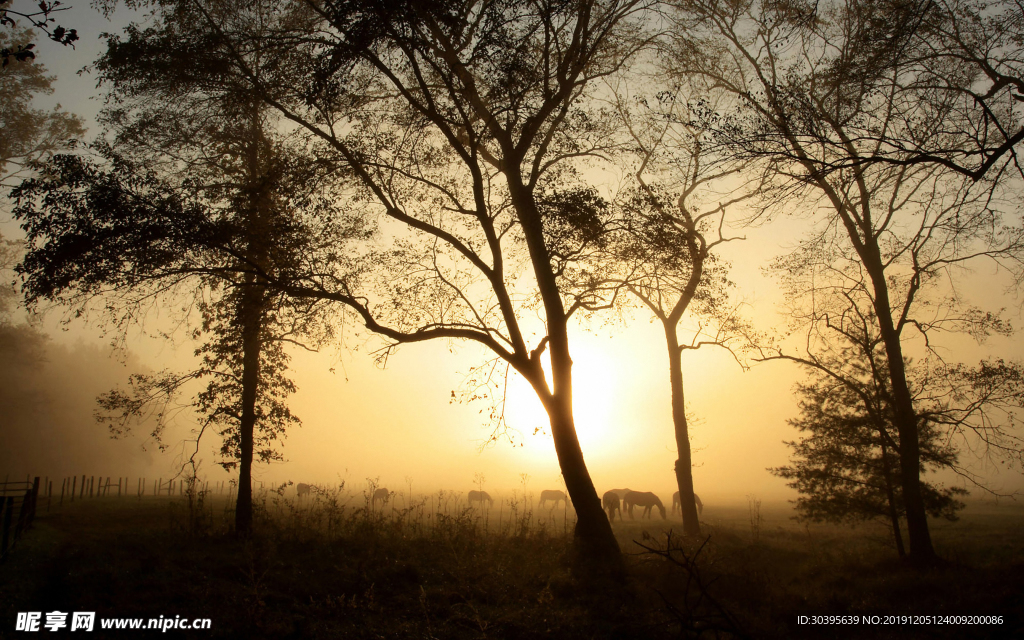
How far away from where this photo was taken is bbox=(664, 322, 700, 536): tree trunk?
1698cm

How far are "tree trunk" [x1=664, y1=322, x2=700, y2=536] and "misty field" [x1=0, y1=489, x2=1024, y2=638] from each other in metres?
3.90

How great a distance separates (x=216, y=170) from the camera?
14398 mm

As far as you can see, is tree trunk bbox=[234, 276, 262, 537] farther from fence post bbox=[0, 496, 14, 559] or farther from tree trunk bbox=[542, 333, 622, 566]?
tree trunk bbox=[542, 333, 622, 566]

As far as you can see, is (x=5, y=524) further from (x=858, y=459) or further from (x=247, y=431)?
(x=858, y=459)

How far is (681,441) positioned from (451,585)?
10.9 meters

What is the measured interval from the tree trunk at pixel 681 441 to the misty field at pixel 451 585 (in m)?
3.90

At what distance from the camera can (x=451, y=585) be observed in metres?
8.65

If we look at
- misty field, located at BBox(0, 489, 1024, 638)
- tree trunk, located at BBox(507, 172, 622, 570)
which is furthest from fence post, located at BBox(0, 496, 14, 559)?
tree trunk, located at BBox(507, 172, 622, 570)

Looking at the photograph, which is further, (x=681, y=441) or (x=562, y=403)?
(x=681, y=441)

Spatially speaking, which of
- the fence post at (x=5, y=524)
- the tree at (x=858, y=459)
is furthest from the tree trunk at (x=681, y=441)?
the fence post at (x=5, y=524)

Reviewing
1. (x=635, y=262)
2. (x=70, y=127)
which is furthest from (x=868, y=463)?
(x=70, y=127)

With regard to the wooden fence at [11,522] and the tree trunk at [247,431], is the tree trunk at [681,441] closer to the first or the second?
the tree trunk at [247,431]

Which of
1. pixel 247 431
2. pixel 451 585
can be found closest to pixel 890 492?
pixel 451 585

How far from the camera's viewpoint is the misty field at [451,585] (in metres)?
6.90
